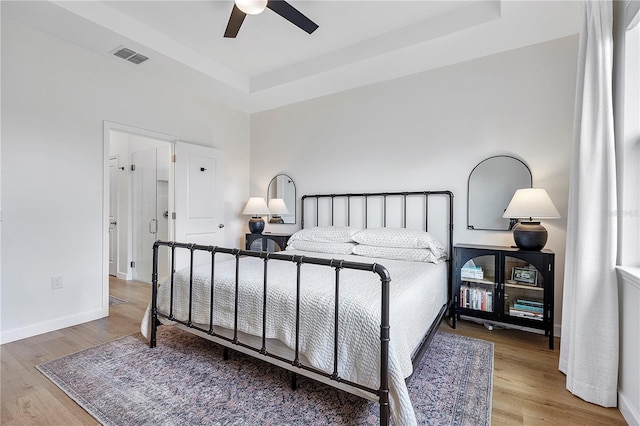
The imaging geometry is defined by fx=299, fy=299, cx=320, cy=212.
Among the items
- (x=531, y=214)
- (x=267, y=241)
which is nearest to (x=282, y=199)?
(x=267, y=241)

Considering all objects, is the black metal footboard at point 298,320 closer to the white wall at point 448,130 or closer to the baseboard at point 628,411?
the baseboard at point 628,411

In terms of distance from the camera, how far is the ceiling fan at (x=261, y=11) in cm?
212

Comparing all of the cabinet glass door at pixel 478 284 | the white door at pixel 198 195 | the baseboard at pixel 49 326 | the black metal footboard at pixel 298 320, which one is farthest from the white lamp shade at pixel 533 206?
the baseboard at pixel 49 326

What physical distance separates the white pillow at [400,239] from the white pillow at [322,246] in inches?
5.2

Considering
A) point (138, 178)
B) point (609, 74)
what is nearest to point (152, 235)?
point (138, 178)

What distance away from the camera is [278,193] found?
14.7 ft

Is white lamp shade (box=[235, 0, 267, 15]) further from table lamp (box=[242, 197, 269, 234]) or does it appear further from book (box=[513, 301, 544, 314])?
book (box=[513, 301, 544, 314])

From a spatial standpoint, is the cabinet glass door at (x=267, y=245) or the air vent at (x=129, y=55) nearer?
the air vent at (x=129, y=55)

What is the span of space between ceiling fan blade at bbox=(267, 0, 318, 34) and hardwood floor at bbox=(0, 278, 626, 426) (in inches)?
109

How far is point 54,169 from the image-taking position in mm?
2762

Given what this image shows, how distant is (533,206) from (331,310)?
195 centimetres

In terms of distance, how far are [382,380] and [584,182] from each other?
1705mm

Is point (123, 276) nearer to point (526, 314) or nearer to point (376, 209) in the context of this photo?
point (376, 209)

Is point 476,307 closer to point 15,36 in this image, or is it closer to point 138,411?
point 138,411
